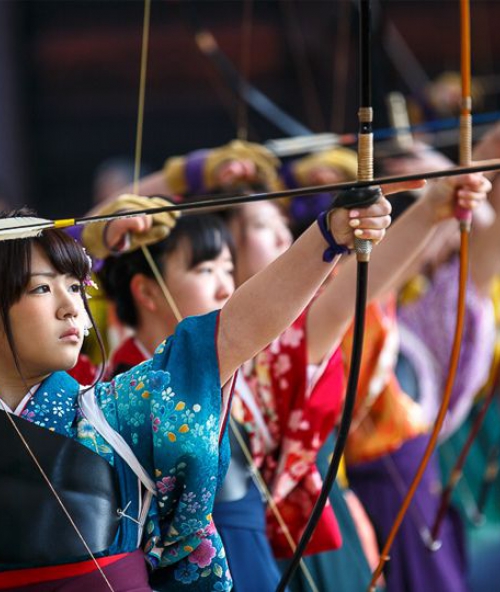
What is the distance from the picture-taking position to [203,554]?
47.9 inches

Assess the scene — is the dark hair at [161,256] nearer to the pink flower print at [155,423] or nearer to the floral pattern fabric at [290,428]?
the floral pattern fabric at [290,428]

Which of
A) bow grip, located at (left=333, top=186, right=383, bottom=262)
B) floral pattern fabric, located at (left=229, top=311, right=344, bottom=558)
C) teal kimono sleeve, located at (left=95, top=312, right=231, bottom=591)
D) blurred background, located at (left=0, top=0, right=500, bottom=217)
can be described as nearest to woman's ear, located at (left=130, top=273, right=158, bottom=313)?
floral pattern fabric, located at (left=229, top=311, right=344, bottom=558)

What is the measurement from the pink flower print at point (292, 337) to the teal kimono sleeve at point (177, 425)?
1.40 feet

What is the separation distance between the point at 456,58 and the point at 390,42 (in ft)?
2.70

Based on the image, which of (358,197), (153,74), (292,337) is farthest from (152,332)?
(153,74)

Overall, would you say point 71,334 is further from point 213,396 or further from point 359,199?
point 359,199

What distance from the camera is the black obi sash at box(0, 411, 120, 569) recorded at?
3.64ft

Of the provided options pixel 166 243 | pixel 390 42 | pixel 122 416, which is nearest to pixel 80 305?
pixel 122 416

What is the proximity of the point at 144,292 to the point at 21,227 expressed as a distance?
414 millimetres

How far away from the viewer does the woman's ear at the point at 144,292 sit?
4.96 ft

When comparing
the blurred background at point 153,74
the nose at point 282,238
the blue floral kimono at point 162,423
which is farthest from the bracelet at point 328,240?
the blurred background at point 153,74

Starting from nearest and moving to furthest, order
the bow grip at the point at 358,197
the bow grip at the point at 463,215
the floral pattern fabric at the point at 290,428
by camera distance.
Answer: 1. the bow grip at the point at 358,197
2. the bow grip at the point at 463,215
3. the floral pattern fabric at the point at 290,428

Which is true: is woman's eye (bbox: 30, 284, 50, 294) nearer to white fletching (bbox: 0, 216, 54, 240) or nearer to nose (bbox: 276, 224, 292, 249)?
white fletching (bbox: 0, 216, 54, 240)

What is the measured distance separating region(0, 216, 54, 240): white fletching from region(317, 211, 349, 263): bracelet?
26cm
